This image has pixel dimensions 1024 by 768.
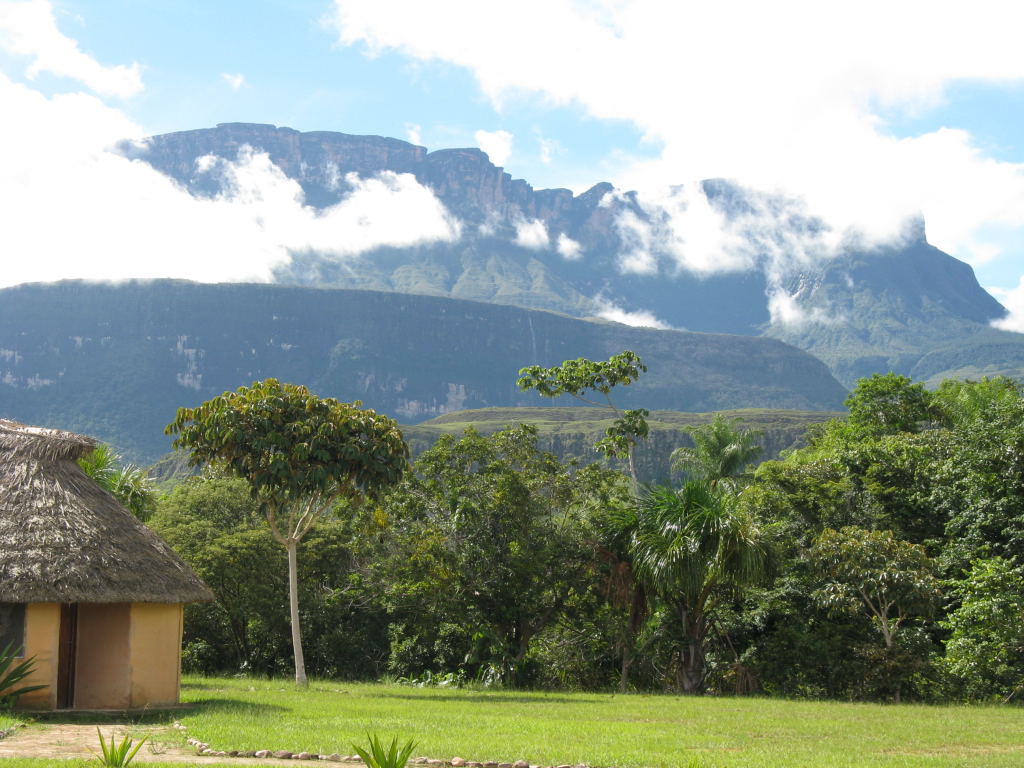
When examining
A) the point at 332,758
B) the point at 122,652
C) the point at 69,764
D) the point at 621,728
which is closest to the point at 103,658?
the point at 122,652

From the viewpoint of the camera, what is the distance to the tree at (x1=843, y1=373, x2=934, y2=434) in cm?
4325

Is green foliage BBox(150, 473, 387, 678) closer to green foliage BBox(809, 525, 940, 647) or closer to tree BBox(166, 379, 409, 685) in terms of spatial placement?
tree BBox(166, 379, 409, 685)

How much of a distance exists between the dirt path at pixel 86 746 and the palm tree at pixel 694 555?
12.1 meters

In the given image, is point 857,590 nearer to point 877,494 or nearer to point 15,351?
point 877,494

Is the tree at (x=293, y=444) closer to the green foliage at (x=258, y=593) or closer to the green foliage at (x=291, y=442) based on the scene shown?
the green foliage at (x=291, y=442)

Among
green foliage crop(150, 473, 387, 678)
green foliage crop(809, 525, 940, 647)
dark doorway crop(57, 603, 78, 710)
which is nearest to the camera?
dark doorway crop(57, 603, 78, 710)

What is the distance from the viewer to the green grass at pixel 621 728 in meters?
12.3

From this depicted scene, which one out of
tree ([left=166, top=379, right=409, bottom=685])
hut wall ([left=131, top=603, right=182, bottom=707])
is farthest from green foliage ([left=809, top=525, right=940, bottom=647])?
hut wall ([left=131, top=603, right=182, bottom=707])

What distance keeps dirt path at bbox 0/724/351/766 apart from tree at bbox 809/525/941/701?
15.0m

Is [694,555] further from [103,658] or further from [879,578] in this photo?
[103,658]

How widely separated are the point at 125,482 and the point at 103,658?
10382 millimetres

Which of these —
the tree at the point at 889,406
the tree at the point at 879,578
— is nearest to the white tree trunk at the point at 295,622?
the tree at the point at 879,578

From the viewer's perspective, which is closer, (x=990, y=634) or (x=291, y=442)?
(x=990, y=634)

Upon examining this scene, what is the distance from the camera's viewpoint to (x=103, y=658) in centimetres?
1755
